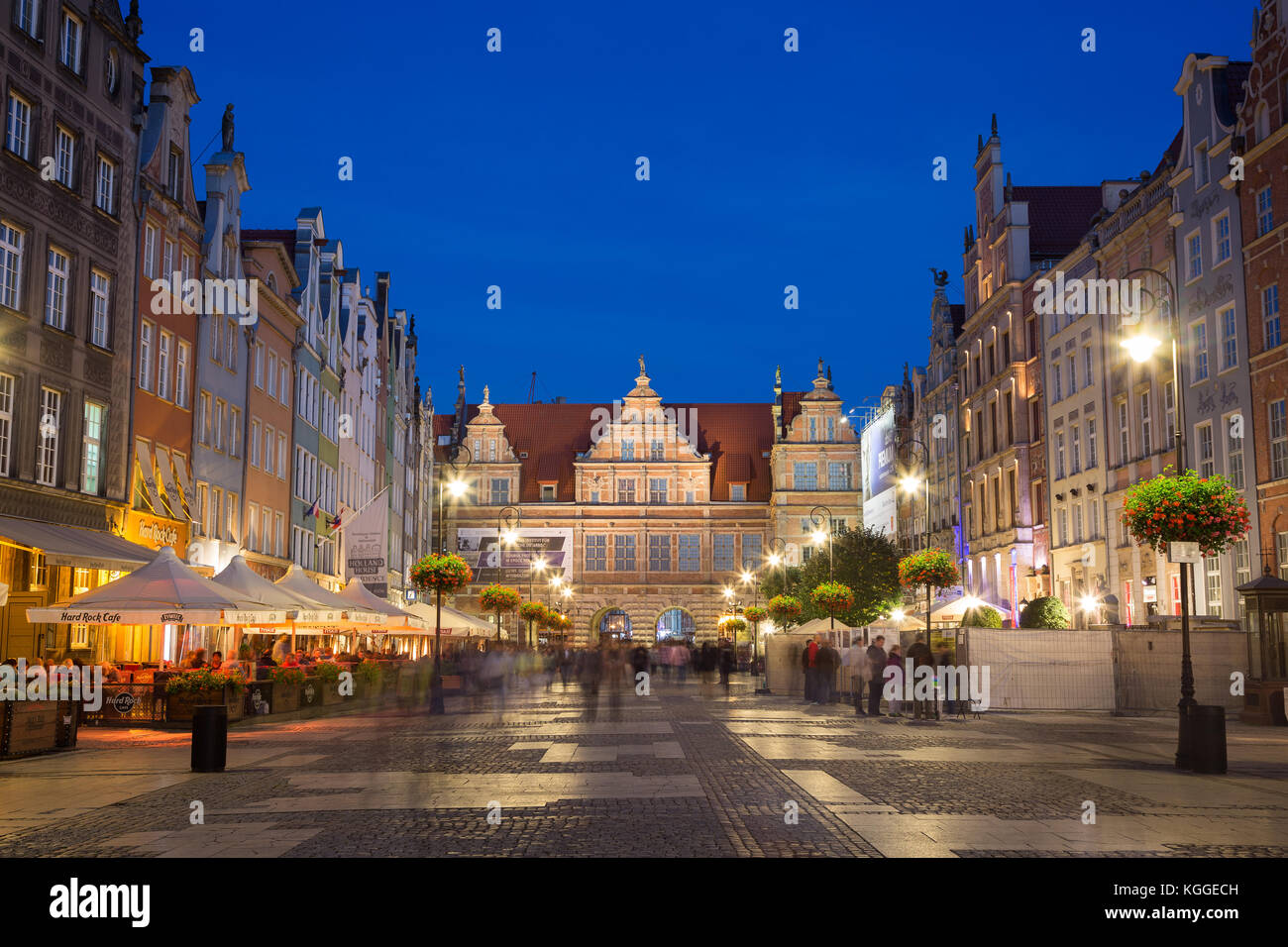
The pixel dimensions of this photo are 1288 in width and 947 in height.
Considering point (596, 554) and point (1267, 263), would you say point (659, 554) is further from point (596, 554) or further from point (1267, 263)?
point (1267, 263)

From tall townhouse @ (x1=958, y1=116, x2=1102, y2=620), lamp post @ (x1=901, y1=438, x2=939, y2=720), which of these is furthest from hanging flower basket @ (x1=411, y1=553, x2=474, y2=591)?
tall townhouse @ (x1=958, y1=116, x2=1102, y2=620)

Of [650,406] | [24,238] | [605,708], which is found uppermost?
[650,406]

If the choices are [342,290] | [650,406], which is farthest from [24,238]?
[650,406]

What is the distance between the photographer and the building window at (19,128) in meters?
25.6

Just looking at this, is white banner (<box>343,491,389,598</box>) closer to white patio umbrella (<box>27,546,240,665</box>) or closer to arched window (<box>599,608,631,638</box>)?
white patio umbrella (<box>27,546,240,665</box>)

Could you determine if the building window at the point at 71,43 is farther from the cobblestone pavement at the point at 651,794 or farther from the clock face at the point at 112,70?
the cobblestone pavement at the point at 651,794

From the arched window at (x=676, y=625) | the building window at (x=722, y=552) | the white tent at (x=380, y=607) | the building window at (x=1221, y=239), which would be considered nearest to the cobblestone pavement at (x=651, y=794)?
the white tent at (x=380, y=607)

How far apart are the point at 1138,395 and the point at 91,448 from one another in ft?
98.6

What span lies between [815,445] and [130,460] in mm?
58515

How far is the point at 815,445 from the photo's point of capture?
276 ft

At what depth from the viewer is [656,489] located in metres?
85.1

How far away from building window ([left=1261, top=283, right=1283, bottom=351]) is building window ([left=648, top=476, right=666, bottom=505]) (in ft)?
180

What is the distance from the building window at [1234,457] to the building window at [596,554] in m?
54.4
